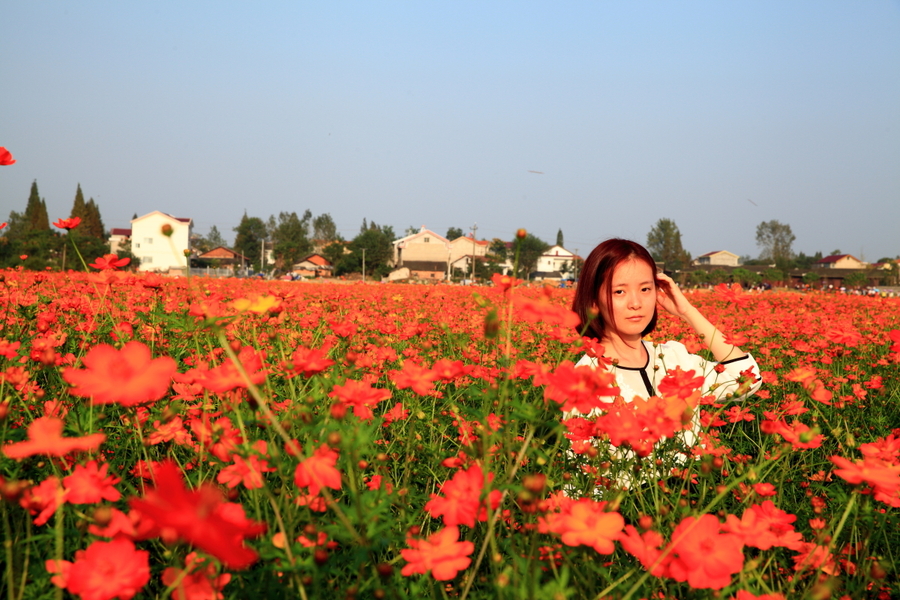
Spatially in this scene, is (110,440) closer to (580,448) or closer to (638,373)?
(580,448)

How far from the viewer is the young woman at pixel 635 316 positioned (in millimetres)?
2043

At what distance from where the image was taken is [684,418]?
0.93 m

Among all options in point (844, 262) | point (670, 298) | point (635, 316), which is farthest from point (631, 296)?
point (844, 262)

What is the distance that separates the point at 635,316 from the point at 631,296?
79 mm

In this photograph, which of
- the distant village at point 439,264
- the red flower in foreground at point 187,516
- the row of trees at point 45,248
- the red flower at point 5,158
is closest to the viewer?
the red flower in foreground at point 187,516

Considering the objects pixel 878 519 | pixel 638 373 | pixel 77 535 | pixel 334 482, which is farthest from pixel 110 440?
pixel 878 519

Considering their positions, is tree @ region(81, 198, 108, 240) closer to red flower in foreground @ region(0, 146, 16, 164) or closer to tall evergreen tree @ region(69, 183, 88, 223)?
tall evergreen tree @ region(69, 183, 88, 223)

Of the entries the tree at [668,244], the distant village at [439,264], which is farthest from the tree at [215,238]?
the tree at [668,244]

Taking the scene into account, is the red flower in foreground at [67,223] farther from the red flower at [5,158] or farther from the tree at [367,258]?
the tree at [367,258]

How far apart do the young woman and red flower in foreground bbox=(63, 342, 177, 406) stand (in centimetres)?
151

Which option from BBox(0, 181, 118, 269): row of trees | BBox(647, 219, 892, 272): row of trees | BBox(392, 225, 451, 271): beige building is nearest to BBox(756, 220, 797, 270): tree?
BBox(647, 219, 892, 272): row of trees

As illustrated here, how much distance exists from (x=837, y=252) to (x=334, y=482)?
9463cm

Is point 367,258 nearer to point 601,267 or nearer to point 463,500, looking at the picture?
point 601,267

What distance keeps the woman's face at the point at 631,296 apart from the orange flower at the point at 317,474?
146cm
